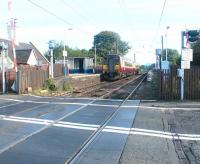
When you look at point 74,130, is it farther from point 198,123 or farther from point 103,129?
point 198,123

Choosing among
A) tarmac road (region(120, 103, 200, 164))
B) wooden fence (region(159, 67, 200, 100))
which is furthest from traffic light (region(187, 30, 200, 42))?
tarmac road (region(120, 103, 200, 164))

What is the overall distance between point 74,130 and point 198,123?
4182 mm

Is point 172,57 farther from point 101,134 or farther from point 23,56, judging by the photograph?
point 101,134

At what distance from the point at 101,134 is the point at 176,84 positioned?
11388 mm

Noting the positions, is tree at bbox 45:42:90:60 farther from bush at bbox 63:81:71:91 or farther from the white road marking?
the white road marking

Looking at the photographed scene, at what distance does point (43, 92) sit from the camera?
31.4 meters

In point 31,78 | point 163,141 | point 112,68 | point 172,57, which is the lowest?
point 163,141

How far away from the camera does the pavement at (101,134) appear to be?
961 cm

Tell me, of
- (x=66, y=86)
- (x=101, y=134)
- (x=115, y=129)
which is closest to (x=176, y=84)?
(x=115, y=129)

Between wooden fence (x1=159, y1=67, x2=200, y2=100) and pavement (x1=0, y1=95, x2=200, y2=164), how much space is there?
3246 mm

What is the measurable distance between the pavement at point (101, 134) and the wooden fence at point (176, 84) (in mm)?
3246

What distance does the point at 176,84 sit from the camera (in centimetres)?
2328

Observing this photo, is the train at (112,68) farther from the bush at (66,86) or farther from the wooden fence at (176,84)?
the wooden fence at (176,84)

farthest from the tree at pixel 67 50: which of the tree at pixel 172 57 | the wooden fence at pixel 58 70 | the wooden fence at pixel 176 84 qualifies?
the wooden fence at pixel 176 84
